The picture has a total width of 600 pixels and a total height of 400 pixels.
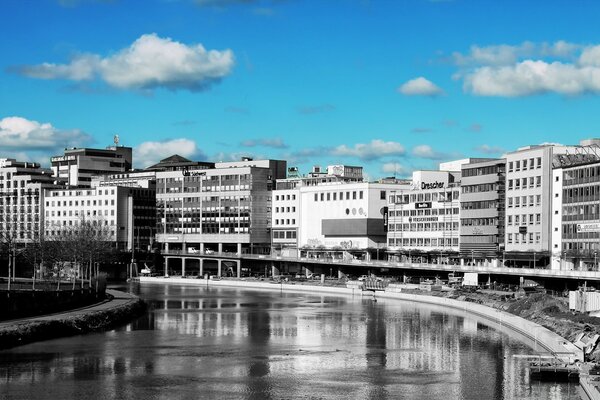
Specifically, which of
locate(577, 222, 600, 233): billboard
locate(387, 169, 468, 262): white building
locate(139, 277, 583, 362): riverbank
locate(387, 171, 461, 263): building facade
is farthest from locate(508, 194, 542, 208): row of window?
locate(139, 277, 583, 362): riverbank

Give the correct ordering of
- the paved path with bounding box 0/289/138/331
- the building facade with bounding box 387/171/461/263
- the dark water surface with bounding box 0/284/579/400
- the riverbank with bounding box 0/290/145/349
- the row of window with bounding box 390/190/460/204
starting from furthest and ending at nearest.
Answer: the building facade with bounding box 387/171/461/263, the row of window with bounding box 390/190/460/204, the paved path with bounding box 0/289/138/331, the riverbank with bounding box 0/290/145/349, the dark water surface with bounding box 0/284/579/400

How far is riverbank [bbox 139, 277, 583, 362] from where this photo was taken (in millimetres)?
77037

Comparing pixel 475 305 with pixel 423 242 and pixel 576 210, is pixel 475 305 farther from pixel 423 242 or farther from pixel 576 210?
pixel 423 242

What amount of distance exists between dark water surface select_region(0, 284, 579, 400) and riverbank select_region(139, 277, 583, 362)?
210 centimetres

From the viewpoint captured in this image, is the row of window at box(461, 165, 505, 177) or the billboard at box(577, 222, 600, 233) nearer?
the billboard at box(577, 222, 600, 233)

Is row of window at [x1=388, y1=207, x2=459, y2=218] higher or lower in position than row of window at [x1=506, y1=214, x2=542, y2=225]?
higher

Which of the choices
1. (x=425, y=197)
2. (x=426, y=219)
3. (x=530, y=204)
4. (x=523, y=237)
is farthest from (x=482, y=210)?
(x=425, y=197)

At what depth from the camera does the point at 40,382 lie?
63188mm

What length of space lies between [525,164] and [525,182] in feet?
8.41

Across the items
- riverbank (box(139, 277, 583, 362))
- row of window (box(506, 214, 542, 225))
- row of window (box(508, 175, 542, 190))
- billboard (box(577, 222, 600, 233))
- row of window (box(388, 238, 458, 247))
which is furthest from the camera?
row of window (box(388, 238, 458, 247))

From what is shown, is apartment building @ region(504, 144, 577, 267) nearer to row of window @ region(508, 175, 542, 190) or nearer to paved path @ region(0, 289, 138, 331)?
row of window @ region(508, 175, 542, 190)

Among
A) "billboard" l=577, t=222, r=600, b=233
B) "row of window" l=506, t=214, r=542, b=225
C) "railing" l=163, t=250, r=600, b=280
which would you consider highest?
"row of window" l=506, t=214, r=542, b=225

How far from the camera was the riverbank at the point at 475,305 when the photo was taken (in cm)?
7704

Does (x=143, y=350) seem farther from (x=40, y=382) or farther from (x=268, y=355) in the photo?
(x=40, y=382)
